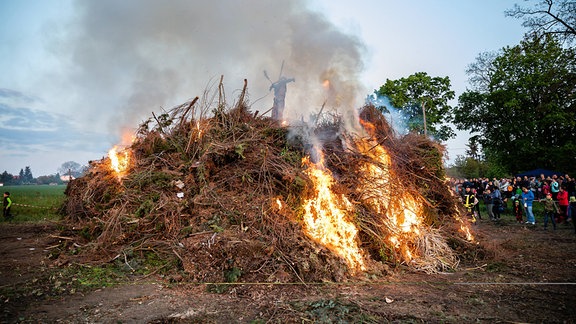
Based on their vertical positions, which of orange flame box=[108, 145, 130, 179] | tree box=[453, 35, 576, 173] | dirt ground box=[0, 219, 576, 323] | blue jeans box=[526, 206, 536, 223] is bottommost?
dirt ground box=[0, 219, 576, 323]

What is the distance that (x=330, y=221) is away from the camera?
23.6ft

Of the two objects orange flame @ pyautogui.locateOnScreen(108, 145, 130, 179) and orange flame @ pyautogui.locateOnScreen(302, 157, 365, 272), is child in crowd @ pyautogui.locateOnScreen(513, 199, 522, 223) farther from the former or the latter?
orange flame @ pyautogui.locateOnScreen(108, 145, 130, 179)

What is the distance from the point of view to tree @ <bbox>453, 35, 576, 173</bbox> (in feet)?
77.2

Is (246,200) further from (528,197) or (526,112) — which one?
(526,112)

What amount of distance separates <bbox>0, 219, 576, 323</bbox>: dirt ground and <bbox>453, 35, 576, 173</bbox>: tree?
21370mm

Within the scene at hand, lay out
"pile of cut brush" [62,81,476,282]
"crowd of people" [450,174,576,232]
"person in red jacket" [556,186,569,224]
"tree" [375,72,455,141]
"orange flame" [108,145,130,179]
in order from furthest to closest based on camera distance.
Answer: "tree" [375,72,455,141]
"person in red jacket" [556,186,569,224]
"crowd of people" [450,174,576,232]
"orange flame" [108,145,130,179]
"pile of cut brush" [62,81,476,282]

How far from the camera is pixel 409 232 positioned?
7734 millimetres

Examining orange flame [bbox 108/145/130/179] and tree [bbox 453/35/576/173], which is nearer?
orange flame [bbox 108/145/130/179]

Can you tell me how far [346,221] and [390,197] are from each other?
162 centimetres

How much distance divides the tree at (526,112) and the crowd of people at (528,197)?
367 inches

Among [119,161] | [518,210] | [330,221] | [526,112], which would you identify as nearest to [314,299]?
[330,221]

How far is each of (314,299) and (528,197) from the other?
478 inches

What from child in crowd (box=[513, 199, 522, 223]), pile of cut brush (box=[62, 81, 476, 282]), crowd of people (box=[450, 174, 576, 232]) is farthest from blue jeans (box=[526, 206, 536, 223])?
pile of cut brush (box=[62, 81, 476, 282])

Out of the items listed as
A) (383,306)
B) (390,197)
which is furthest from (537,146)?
(383,306)
